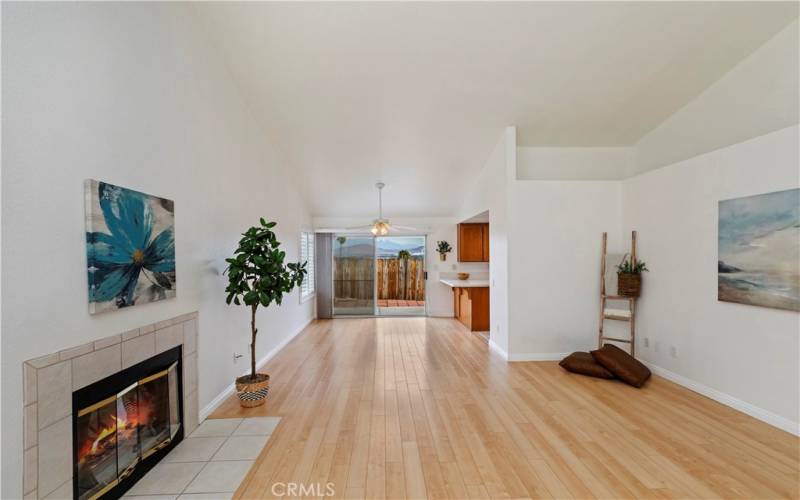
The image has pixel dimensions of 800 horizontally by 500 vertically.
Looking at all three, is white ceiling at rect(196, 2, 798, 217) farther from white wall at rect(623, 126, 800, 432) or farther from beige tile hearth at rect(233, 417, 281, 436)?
beige tile hearth at rect(233, 417, 281, 436)

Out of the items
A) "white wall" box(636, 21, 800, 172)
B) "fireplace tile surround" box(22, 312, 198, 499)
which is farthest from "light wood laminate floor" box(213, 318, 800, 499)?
"white wall" box(636, 21, 800, 172)

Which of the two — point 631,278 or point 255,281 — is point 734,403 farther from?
point 255,281

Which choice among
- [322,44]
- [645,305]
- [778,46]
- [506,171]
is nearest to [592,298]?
[645,305]

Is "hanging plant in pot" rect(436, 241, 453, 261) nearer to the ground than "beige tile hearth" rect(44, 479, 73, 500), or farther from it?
farther from it

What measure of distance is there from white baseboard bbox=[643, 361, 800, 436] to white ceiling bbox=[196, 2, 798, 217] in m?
3.27

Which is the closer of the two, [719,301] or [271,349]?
[719,301]

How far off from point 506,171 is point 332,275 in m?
4.92

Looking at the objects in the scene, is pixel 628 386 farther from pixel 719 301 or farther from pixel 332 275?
pixel 332 275

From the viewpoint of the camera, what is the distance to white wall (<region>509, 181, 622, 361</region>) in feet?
15.6

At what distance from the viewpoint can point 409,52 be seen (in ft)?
11.6

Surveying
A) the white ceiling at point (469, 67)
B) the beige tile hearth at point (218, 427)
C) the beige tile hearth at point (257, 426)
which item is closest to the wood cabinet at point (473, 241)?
→ the white ceiling at point (469, 67)

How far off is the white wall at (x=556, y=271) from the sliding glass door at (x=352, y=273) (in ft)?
14.0

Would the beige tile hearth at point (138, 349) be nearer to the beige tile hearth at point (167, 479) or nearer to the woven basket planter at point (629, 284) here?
the beige tile hearth at point (167, 479)

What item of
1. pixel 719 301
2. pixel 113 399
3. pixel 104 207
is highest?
pixel 104 207
